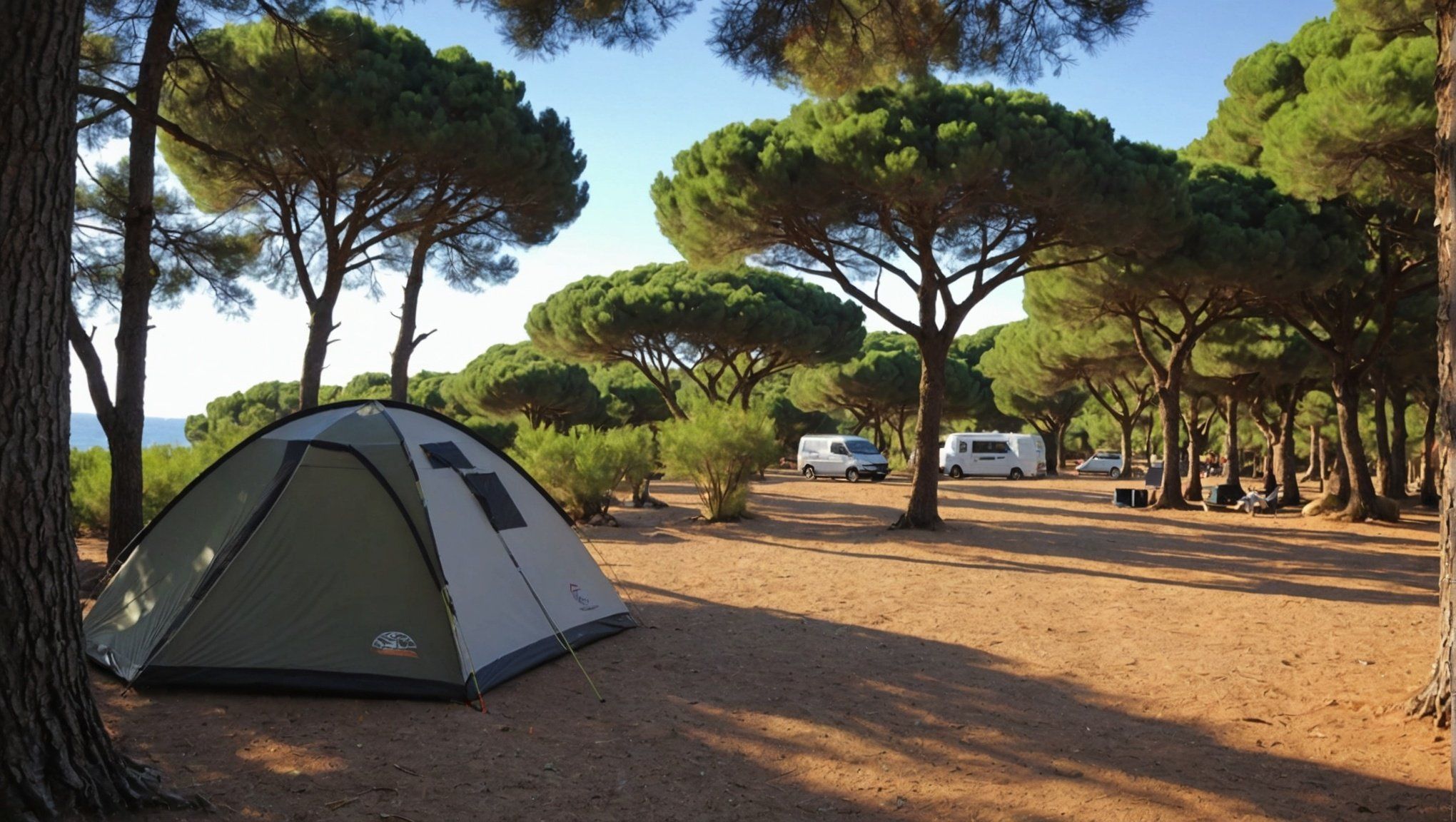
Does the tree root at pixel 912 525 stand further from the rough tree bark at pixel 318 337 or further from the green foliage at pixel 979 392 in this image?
the green foliage at pixel 979 392

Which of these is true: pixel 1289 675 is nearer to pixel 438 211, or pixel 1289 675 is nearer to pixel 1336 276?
pixel 438 211

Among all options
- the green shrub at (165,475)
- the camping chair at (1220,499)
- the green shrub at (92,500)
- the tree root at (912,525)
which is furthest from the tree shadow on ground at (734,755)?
the camping chair at (1220,499)

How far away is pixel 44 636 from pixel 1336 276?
16366 mm

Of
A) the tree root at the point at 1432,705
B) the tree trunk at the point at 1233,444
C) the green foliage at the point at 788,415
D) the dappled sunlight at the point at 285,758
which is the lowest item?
the dappled sunlight at the point at 285,758

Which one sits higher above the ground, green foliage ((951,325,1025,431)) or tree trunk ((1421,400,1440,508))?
green foliage ((951,325,1025,431))

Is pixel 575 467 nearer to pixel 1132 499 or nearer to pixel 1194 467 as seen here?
pixel 1132 499

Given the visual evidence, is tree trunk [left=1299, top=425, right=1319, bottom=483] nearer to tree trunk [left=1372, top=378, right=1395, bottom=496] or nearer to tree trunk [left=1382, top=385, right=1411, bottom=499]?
Result: tree trunk [left=1382, top=385, right=1411, bottom=499]

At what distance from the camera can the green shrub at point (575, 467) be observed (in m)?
13.6

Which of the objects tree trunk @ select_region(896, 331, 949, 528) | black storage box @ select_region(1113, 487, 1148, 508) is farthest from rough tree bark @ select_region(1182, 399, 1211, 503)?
tree trunk @ select_region(896, 331, 949, 528)

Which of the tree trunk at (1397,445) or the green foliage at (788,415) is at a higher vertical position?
the green foliage at (788,415)

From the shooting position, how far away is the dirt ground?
3.66m

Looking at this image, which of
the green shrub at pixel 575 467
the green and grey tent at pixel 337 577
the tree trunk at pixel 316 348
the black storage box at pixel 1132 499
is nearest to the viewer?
the green and grey tent at pixel 337 577

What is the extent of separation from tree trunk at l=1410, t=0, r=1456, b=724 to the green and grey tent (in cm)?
443

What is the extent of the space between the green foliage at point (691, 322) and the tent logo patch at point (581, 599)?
47.5 feet
